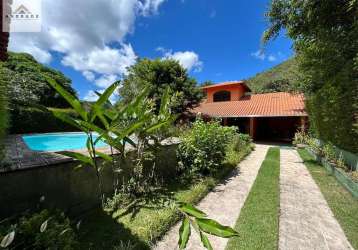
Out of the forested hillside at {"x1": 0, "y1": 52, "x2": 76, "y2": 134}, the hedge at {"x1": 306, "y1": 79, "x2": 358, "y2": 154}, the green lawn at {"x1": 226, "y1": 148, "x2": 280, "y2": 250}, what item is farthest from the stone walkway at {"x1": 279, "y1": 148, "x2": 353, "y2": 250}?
the forested hillside at {"x1": 0, "y1": 52, "x2": 76, "y2": 134}

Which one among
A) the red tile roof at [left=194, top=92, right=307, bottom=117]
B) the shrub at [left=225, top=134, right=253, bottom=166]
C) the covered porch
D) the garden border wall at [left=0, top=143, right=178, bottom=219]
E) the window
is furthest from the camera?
the window

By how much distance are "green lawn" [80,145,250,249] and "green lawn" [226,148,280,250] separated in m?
1.30

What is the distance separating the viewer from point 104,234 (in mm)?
3426

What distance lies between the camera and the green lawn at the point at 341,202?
12.6 feet

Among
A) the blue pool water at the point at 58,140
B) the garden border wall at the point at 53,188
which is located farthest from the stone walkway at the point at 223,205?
the blue pool water at the point at 58,140

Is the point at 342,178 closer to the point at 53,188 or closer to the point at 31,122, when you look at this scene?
the point at 53,188

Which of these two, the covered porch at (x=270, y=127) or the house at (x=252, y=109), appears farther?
the covered porch at (x=270, y=127)

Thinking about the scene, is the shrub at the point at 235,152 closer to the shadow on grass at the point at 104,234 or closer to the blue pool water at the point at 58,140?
the shadow on grass at the point at 104,234

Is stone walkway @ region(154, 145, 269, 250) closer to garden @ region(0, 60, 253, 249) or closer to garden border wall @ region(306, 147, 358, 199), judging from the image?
garden @ region(0, 60, 253, 249)

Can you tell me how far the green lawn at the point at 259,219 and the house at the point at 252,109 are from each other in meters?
14.0

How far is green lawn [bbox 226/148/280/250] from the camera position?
3363mm

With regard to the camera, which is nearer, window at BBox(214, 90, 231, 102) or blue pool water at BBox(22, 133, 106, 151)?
blue pool water at BBox(22, 133, 106, 151)

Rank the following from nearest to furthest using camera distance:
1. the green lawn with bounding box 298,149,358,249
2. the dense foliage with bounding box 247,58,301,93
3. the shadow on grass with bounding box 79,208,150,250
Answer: the shadow on grass with bounding box 79,208,150,250 < the green lawn with bounding box 298,149,358,249 < the dense foliage with bounding box 247,58,301,93

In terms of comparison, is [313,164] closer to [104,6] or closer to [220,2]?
[220,2]
